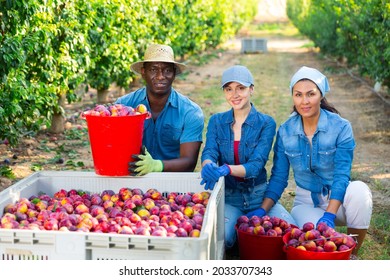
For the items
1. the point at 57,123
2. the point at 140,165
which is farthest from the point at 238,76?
the point at 57,123

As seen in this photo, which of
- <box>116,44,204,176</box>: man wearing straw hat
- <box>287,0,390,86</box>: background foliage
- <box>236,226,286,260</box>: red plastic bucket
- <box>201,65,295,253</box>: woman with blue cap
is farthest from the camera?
<box>287,0,390,86</box>: background foliage

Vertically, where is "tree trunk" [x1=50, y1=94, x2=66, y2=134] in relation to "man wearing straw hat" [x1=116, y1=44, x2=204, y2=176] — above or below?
below

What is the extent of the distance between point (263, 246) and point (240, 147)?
764 millimetres

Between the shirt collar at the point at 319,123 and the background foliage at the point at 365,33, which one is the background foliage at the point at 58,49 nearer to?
the shirt collar at the point at 319,123

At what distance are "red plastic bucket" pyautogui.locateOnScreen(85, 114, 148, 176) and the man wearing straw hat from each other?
461 mm

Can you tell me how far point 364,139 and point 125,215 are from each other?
17.7 feet

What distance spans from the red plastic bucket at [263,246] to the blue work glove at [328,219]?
0.87 ft

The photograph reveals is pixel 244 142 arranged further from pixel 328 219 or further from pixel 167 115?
pixel 328 219

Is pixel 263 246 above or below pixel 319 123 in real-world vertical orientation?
below

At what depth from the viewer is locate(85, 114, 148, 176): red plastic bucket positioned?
11.8 ft

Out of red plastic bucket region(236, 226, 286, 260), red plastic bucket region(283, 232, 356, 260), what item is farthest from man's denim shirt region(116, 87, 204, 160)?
red plastic bucket region(283, 232, 356, 260)

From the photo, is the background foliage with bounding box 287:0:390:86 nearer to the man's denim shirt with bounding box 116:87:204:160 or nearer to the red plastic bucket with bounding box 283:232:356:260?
the man's denim shirt with bounding box 116:87:204:160

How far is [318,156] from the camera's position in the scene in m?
3.99
